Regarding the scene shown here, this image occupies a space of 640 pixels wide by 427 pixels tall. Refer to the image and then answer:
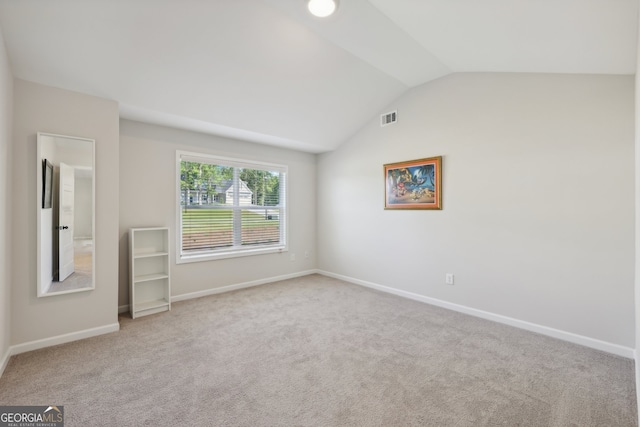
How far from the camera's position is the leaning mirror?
255cm

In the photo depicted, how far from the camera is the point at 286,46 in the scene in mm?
2848

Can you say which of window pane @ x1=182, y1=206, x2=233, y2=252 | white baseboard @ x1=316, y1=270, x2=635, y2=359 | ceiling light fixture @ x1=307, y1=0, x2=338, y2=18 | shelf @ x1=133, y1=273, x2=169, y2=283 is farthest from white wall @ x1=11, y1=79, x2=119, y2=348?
white baseboard @ x1=316, y1=270, x2=635, y2=359

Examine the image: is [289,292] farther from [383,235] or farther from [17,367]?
[17,367]

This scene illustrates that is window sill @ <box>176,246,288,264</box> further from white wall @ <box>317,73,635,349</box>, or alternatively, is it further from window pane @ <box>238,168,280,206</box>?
white wall @ <box>317,73,635,349</box>

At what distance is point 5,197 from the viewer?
2250 millimetres

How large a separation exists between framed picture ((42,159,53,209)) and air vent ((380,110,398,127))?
3.90 meters

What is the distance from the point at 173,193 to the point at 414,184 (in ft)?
10.7

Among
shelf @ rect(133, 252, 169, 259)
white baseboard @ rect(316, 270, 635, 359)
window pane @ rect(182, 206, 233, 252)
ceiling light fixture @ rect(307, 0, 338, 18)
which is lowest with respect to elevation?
white baseboard @ rect(316, 270, 635, 359)

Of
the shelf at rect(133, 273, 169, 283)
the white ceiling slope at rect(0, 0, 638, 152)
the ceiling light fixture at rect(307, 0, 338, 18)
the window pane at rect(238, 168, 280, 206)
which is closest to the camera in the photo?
the white ceiling slope at rect(0, 0, 638, 152)

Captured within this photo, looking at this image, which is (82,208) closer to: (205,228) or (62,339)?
(62,339)

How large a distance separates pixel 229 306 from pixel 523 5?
3.96 meters

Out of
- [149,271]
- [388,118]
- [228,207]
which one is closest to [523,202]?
[388,118]

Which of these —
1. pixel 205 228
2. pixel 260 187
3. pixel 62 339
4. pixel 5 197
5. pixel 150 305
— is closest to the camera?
pixel 5 197

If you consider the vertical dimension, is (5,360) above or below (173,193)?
below
